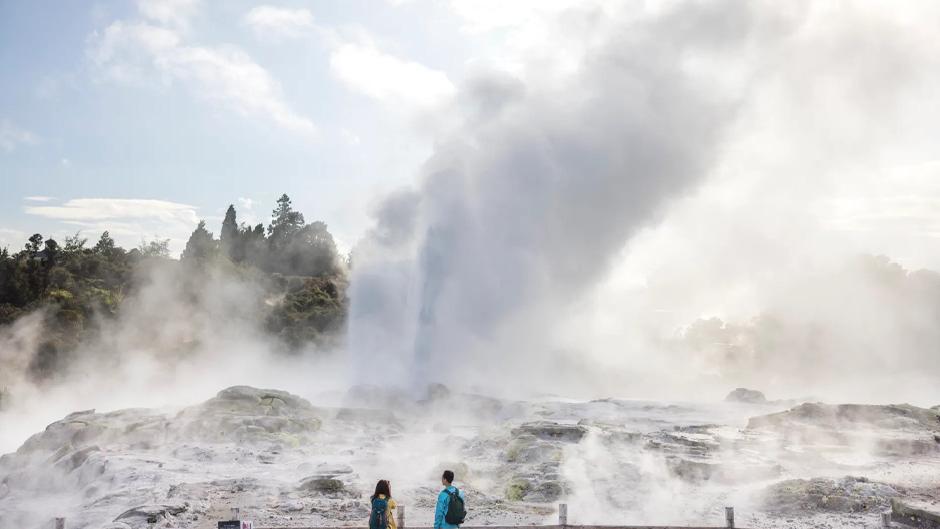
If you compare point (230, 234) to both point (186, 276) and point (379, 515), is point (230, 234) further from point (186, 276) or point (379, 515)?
point (379, 515)

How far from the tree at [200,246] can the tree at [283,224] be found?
9.41 metres

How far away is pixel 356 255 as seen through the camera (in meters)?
41.8

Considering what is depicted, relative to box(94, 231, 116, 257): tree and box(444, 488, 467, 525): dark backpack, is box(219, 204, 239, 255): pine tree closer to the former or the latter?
box(94, 231, 116, 257): tree

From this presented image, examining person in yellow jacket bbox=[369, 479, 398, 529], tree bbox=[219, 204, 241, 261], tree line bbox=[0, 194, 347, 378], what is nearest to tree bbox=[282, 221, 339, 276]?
tree line bbox=[0, 194, 347, 378]

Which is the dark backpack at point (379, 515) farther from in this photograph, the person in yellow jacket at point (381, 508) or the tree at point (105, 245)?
the tree at point (105, 245)

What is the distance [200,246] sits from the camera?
6731cm

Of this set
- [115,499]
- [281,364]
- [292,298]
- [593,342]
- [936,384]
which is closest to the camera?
[115,499]

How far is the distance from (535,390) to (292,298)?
3295 cm

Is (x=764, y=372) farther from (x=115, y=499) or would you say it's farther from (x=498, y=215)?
(x=115, y=499)

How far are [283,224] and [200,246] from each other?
18.0m

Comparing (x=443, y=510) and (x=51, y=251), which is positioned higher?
(x=51, y=251)

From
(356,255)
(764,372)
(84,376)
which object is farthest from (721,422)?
(764,372)

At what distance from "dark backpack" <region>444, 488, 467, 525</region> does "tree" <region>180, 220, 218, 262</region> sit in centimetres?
6075

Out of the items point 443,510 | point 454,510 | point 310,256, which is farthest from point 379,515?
point 310,256
